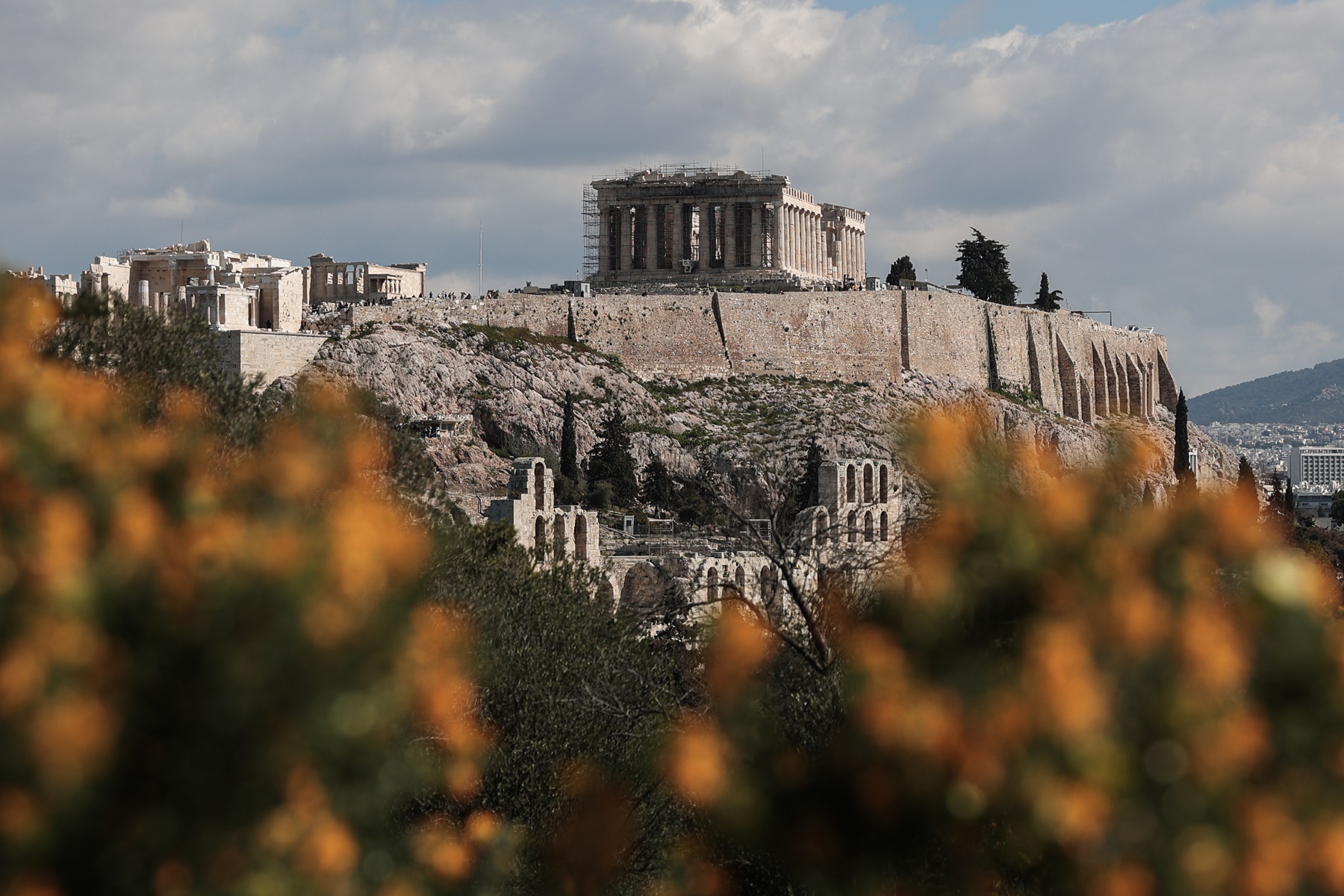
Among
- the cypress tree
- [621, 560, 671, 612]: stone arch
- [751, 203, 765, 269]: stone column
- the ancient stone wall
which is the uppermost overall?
[751, 203, 765, 269]: stone column

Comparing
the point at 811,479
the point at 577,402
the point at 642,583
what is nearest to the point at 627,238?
the point at 577,402

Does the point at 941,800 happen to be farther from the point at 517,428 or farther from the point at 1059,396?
the point at 1059,396

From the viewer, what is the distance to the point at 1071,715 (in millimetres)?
7008

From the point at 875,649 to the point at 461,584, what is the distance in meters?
14.0

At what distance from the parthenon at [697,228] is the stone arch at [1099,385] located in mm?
18607

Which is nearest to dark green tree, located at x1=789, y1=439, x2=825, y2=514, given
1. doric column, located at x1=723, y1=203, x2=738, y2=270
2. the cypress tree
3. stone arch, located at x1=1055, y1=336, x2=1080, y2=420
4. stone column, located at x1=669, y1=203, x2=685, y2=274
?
the cypress tree

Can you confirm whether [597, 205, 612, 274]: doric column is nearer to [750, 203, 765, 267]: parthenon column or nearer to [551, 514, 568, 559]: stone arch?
[750, 203, 765, 267]: parthenon column

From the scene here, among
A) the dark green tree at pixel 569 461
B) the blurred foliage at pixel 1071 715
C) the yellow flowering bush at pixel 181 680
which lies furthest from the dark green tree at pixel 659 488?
the yellow flowering bush at pixel 181 680

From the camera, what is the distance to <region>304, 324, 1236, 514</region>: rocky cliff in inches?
2267

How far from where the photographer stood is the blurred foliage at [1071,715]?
277 inches

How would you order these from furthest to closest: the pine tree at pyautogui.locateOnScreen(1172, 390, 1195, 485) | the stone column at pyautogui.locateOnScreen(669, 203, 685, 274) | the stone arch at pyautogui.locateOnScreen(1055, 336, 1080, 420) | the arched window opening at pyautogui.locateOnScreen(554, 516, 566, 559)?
the stone arch at pyautogui.locateOnScreen(1055, 336, 1080, 420) → the stone column at pyautogui.locateOnScreen(669, 203, 685, 274) → the pine tree at pyautogui.locateOnScreen(1172, 390, 1195, 485) → the arched window opening at pyautogui.locateOnScreen(554, 516, 566, 559)

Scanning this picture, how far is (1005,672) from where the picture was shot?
301 inches

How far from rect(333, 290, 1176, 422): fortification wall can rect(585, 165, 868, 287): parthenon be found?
407 cm

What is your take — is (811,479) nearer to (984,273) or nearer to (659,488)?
(659,488)
